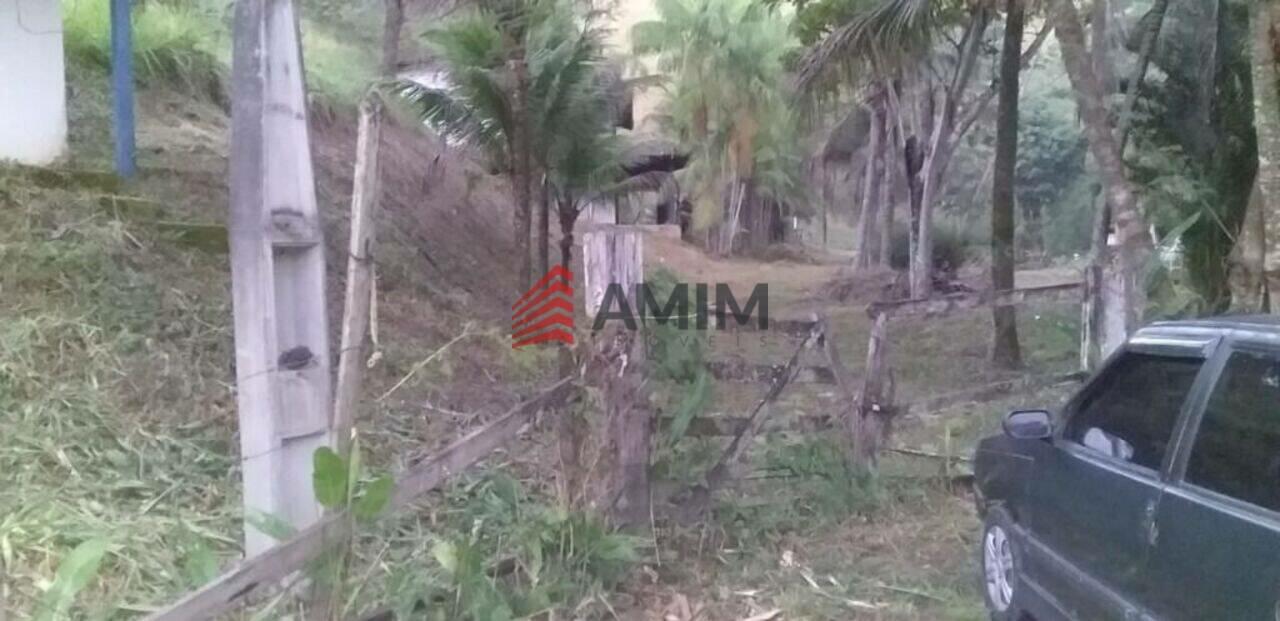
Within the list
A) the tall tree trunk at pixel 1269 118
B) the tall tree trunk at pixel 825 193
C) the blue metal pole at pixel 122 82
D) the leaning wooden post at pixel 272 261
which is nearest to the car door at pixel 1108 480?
the leaning wooden post at pixel 272 261

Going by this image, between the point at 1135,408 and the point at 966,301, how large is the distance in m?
4.91

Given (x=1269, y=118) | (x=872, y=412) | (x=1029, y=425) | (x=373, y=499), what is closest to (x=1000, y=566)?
(x=1029, y=425)

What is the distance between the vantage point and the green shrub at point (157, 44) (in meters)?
13.6

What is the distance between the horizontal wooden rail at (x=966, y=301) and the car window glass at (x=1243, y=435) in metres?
4.50

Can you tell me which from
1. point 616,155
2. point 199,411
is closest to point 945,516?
point 199,411

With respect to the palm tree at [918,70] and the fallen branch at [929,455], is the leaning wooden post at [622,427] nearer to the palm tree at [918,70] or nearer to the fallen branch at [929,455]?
the fallen branch at [929,455]

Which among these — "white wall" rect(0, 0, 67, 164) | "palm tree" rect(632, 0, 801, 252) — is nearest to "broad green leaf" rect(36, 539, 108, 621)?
"white wall" rect(0, 0, 67, 164)

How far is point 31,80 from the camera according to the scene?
33.5 feet

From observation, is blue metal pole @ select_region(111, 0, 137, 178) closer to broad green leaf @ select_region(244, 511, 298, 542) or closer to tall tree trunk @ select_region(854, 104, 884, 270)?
broad green leaf @ select_region(244, 511, 298, 542)

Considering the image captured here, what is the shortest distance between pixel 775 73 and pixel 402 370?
889 inches

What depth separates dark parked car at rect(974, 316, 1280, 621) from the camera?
3.31 m

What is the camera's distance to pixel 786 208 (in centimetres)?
3944

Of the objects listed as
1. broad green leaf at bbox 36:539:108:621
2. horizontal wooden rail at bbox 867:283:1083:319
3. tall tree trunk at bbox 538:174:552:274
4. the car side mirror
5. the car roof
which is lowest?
broad green leaf at bbox 36:539:108:621

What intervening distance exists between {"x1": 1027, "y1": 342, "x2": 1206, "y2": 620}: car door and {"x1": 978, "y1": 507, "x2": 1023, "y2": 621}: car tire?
0.26m
